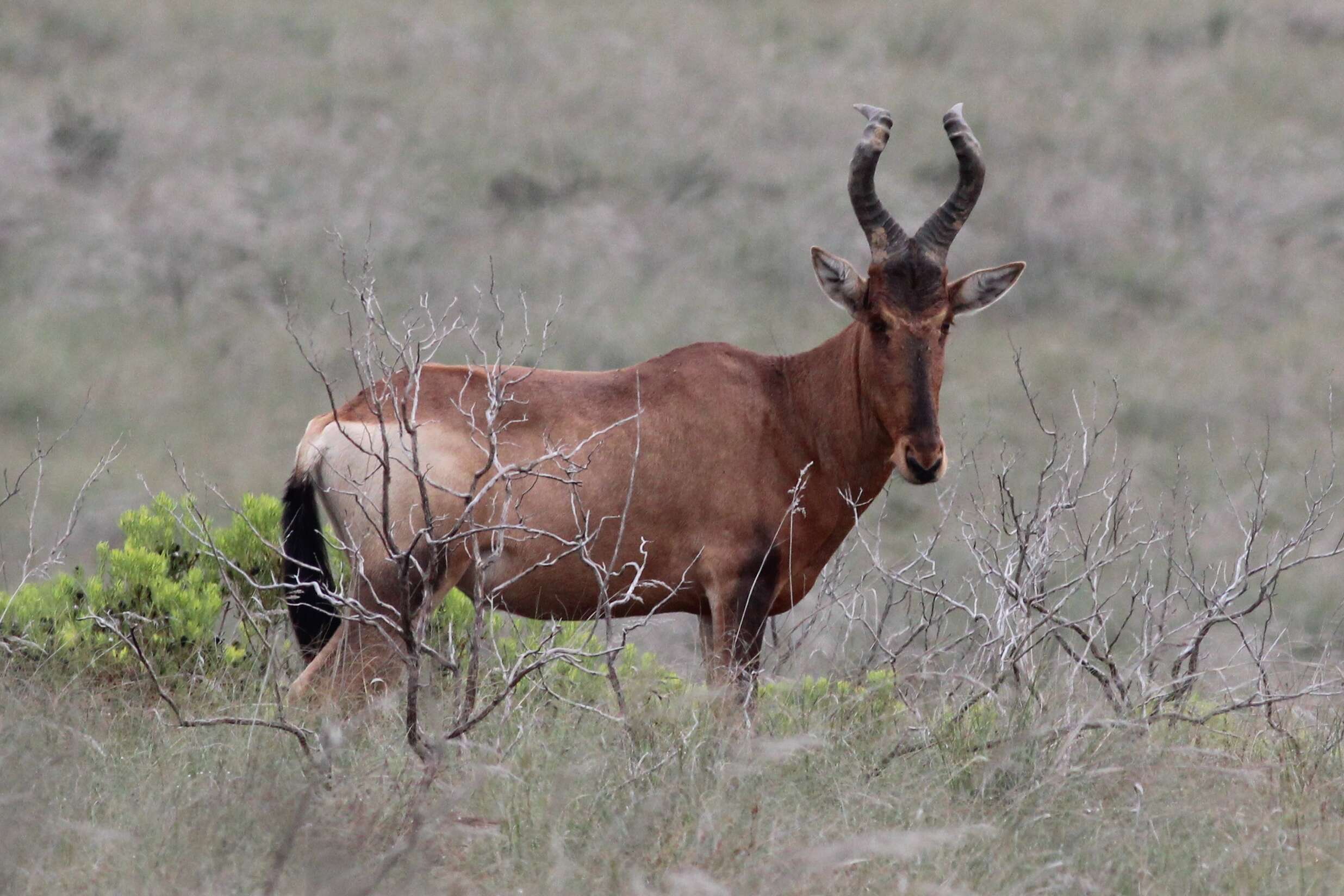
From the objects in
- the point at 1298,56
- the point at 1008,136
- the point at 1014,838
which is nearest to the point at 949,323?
the point at 1014,838

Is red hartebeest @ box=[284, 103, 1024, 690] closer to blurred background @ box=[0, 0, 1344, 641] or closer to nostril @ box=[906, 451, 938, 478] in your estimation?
nostril @ box=[906, 451, 938, 478]

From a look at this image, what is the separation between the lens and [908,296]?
6883mm

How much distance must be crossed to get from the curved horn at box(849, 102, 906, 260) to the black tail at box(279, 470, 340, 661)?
2.39 metres

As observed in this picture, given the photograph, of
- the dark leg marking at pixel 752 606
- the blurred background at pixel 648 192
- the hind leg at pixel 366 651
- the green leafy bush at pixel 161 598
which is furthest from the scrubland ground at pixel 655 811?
the blurred background at pixel 648 192

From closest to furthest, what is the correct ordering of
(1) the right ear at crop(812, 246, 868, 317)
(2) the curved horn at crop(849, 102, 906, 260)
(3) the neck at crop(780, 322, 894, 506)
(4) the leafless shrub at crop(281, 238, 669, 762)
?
(4) the leafless shrub at crop(281, 238, 669, 762), (2) the curved horn at crop(849, 102, 906, 260), (1) the right ear at crop(812, 246, 868, 317), (3) the neck at crop(780, 322, 894, 506)

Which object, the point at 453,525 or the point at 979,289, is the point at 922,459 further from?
the point at 453,525

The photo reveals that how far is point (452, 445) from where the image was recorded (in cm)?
676

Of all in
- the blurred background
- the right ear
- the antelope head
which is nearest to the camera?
the antelope head

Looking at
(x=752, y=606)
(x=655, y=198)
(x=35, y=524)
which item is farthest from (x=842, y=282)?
(x=655, y=198)

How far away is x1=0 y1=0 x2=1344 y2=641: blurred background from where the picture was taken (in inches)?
1102

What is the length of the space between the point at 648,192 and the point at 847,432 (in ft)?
86.8

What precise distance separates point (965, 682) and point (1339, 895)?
2.08 metres

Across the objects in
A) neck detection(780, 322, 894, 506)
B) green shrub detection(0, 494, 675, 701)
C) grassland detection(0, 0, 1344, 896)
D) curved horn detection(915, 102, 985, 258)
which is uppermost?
curved horn detection(915, 102, 985, 258)

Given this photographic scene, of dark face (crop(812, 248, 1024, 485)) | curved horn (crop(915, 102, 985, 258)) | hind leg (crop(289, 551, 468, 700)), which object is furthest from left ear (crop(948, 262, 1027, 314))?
hind leg (crop(289, 551, 468, 700))
